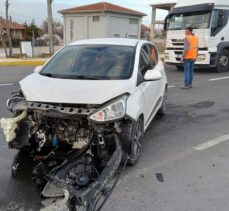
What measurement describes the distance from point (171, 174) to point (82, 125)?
1296 mm

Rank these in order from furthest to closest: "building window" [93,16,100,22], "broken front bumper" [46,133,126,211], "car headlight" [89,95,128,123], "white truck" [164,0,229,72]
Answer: "building window" [93,16,100,22] < "white truck" [164,0,229,72] < "car headlight" [89,95,128,123] < "broken front bumper" [46,133,126,211]

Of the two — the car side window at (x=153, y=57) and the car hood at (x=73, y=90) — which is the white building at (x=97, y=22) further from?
the car hood at (x=73, y=90)

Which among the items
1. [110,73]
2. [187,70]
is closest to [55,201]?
[110,73]

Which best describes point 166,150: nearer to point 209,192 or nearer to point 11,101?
point 209,192

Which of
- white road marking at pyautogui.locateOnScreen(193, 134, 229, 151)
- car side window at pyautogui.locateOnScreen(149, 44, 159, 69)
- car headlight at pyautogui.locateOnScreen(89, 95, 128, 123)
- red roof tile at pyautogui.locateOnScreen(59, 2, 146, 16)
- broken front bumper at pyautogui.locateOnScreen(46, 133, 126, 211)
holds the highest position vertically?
red roof tile at pyautogui.locateOnScreen(59, 2, 146, 16)

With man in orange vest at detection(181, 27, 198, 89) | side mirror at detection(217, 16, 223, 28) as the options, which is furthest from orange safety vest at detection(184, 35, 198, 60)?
side mirror at detection(217, 16, 223, 28)

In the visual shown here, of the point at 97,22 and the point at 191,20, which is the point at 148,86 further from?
the point at 97,22

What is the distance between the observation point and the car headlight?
3516 mm

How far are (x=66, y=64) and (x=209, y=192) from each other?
9.21 ft

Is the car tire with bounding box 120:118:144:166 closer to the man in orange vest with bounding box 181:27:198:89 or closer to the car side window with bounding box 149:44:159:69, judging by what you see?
the car side window with bounding box 149:44:159:69

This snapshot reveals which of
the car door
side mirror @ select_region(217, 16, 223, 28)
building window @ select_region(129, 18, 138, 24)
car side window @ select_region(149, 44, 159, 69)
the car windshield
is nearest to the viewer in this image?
the car windshield

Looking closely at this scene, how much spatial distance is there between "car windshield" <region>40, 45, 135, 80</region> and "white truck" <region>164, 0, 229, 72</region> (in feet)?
29.5

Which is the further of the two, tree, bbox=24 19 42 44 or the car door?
tree, bbox=24 19 42 44

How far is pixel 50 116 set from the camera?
143 inches
